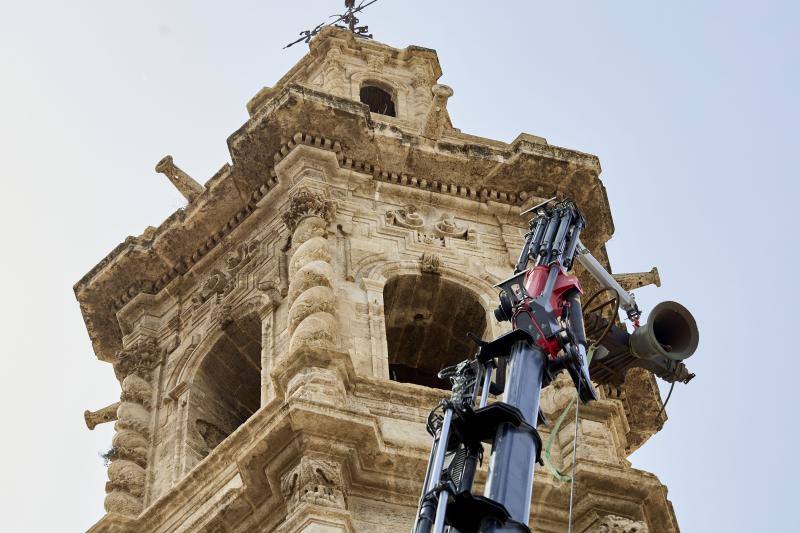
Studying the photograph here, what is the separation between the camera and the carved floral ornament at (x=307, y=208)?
18516 mm

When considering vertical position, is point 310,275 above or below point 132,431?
above

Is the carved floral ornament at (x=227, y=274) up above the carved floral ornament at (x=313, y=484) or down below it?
above

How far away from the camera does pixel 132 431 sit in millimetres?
17812

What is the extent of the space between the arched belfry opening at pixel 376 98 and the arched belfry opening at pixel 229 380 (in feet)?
22.4

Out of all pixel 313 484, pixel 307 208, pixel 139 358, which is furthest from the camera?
pixel 139 358

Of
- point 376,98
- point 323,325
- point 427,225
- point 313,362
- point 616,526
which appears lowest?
point 616,526

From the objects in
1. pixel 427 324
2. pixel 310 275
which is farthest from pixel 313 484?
pixel 427 324

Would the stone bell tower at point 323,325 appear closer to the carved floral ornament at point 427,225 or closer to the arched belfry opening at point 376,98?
the carved floral ornament at point 427,225

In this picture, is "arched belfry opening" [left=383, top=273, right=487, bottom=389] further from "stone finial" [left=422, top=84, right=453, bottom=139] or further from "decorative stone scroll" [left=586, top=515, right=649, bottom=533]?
"decorative stone scroll" [left=586, top=515, right=649, bottom=533]

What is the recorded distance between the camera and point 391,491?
1484cm

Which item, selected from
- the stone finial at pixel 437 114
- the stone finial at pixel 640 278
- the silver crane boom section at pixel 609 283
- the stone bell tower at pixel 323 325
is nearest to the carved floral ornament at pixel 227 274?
the stone bell tower at pixel 323 325

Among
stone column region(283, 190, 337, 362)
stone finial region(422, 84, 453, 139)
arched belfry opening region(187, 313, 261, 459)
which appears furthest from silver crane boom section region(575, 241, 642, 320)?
stone finial region(422, 84, 453, 139)

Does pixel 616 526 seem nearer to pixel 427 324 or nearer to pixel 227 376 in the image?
pixel 427 324

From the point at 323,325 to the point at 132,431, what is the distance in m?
2.96
